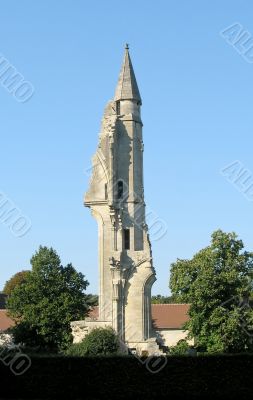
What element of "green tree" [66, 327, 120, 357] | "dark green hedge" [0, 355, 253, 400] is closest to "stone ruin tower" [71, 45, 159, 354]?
"green tree" [66, 327, 120, 357]

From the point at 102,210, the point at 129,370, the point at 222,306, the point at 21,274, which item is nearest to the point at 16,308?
the point at 102,210

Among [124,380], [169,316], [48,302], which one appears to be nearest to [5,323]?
[169,316]

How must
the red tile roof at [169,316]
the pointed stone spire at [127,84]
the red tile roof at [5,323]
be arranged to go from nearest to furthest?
the pointed stone spire at [127,84], the red tile roof at [169,316], the red tile roof at [5,323]

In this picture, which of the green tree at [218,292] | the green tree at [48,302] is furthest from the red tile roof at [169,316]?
the green tree at [218,292]

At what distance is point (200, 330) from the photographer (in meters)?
44.8

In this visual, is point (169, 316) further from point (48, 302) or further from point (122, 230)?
point (122, 230)

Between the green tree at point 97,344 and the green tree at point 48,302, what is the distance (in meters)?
6.61

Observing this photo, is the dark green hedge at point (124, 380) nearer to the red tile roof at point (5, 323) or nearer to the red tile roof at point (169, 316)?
the red tile roof at point (169, 316)

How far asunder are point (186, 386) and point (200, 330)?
11.7 metres

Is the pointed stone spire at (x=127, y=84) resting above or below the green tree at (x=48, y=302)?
above

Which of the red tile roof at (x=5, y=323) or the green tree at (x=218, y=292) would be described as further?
the red tile roof at (x=5, y=323)

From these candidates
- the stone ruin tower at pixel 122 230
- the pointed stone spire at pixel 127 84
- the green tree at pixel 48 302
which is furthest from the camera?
the pointed stone spire at pixel 127 84

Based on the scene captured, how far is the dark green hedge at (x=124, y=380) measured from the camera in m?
33.1

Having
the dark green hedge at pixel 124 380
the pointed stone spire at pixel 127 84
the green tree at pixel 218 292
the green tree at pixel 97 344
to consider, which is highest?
the pointed stone spire at pixel 127 84
